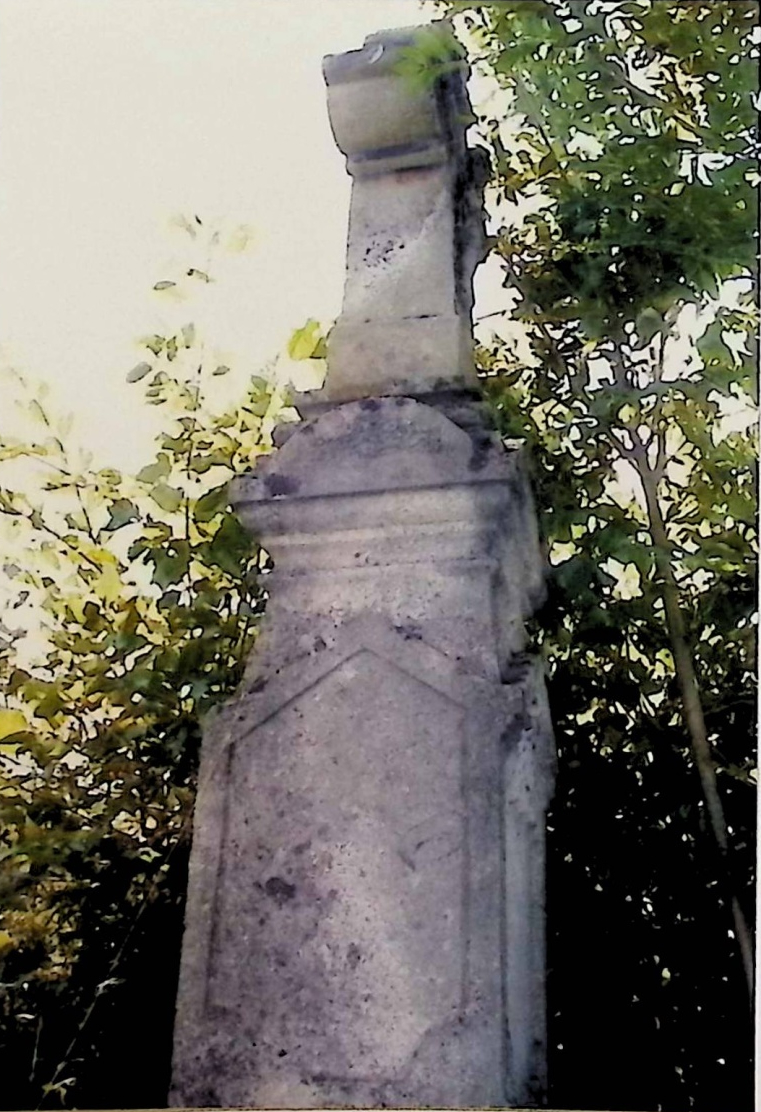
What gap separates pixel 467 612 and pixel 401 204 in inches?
30.3

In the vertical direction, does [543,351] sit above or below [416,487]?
above

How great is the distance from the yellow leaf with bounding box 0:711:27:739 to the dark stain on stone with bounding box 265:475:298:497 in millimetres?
699

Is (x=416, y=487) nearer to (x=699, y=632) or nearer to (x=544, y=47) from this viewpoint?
(x=699, y=632)

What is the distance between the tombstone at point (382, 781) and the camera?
154 cm

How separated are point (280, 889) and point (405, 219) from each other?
1125 millimetres

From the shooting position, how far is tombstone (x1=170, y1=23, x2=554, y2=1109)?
1.54 m

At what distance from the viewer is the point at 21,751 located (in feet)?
6.92

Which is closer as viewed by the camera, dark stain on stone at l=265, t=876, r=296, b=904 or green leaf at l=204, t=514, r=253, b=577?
dark stain on stone at l=265, t=876, r=296, b=904

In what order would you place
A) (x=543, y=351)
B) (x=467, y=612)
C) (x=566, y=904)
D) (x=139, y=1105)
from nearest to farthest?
(x=467, y=612) < (x=139, y=1105) < (x=566, y=904) < (x=543, y=351)

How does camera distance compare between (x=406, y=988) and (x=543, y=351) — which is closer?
(x=406, y=988)

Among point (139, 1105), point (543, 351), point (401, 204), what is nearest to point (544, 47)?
point (401, 204)

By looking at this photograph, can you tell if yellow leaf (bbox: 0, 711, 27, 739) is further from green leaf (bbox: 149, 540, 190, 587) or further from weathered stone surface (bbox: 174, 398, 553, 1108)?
weathered stone surface (bbox: 174, 398, 553, 1108)

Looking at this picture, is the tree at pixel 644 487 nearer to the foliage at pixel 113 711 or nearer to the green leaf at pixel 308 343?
the green leaf at pixel 308 343

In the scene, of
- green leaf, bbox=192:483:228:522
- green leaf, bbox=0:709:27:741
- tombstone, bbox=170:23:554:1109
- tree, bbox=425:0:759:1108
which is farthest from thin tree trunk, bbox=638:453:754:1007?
green leaf, bbox=0:709:27:741
